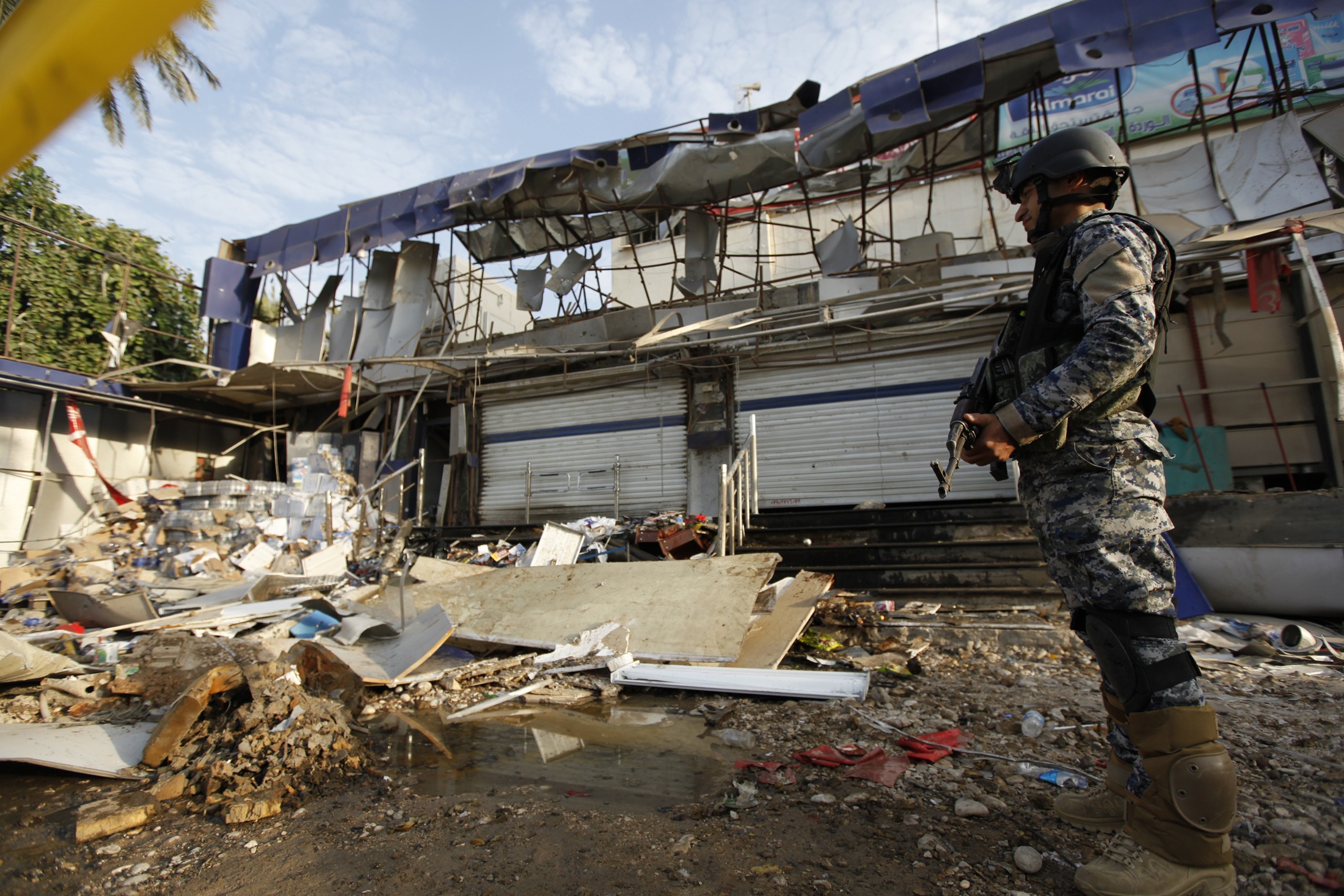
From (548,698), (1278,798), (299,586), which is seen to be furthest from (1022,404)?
(299,586)

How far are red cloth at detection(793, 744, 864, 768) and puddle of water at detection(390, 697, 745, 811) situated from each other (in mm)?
323

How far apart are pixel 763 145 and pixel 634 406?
4515mm

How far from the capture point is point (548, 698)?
394 cm

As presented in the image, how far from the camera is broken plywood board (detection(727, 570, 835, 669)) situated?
167 inches

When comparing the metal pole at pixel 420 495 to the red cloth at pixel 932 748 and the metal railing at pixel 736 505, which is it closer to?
the metal railing at pixel 736 505

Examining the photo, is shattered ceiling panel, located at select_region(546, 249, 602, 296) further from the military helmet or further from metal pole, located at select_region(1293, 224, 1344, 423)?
the military helmet

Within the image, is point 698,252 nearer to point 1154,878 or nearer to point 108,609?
point 108,609

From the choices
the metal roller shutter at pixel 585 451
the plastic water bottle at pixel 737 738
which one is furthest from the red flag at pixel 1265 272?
the plastic water bottle at pixel 737 738

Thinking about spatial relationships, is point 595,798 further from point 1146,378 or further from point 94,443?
point 94,443

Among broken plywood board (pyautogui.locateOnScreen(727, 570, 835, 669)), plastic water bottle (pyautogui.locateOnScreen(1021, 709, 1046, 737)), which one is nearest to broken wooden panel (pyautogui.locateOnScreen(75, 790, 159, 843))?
broken plywood board (pyautogui.locateOnScreen(727, 570, 835, 669))

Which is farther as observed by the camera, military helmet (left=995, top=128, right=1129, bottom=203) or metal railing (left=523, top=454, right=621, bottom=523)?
metal railing (left=523, top=454, right=621, bottom=523)

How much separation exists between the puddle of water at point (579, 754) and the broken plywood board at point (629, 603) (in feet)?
2.24

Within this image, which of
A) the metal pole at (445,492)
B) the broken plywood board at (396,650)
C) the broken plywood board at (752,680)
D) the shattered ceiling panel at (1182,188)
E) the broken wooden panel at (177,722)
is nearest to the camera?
the broken wooden panel at (177,722)

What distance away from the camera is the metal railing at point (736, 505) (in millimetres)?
6754
